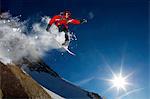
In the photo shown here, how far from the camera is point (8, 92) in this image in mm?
20234

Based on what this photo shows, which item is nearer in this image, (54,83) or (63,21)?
(63,21)

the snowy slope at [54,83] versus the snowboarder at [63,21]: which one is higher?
the snowy slope at [54,83]

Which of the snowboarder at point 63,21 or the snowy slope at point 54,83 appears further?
the snowy slope at point 54,83

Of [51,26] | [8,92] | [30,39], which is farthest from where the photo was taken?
[30,39]

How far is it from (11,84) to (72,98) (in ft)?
64.0

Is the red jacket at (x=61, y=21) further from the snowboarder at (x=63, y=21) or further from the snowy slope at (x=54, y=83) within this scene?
the snowy slope at (x=54, y=83)

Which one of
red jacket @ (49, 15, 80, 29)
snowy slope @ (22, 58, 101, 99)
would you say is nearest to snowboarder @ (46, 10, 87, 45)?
red jacket @ (49, 15, 80, 29)

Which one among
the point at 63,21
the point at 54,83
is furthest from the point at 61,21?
the point at 54,83

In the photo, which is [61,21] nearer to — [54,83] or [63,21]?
[63,21]

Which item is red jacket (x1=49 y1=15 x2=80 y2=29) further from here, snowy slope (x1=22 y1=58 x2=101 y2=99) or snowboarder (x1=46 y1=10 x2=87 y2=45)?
snowy slope (x1=22 y1=58 x2=101 y2=99)

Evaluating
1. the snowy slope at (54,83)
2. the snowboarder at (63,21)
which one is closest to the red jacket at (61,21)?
the snowboarder at (63,21)

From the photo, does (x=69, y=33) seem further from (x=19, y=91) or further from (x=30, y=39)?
(x=30, y=39)

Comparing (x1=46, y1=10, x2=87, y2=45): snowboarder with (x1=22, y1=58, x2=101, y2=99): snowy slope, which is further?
(x1=22, y1=58, x2=101, y2=99): snowy slope

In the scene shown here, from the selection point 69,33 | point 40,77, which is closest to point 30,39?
point 69,33
